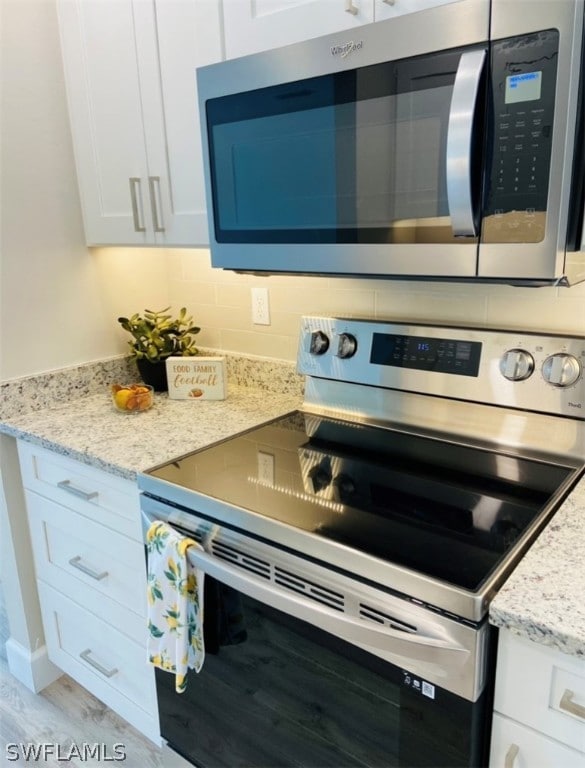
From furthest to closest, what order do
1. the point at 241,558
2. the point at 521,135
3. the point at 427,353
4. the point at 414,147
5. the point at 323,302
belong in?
the point at 323,302 → the point at 427,353 → the point at 241,558 → the point at 414,147 → the point at 521,135

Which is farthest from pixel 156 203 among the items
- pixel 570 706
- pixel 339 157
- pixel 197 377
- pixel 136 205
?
pixel 570 706

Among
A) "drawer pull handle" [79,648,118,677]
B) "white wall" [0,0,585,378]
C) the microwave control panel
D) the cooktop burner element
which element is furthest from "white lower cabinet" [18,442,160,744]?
the microwave control panel

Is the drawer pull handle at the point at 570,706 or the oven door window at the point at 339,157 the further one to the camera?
the oven door window at the point at 339,157

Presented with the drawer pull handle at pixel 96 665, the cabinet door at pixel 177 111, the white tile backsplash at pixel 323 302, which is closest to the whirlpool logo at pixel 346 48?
the cabinet door at pixel 177 111

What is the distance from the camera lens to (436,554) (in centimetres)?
89

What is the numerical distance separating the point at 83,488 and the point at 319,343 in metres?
0.71

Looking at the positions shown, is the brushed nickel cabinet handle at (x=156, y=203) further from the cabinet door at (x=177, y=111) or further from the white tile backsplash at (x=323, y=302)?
the white tile backsplash at (x=323, y=302)

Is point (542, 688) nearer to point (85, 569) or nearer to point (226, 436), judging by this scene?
point (226, 436)

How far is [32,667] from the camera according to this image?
6.00 feet

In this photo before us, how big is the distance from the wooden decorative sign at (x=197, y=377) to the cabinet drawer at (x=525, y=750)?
3.68 ft

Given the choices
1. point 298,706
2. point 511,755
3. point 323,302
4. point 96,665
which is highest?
point 323,302

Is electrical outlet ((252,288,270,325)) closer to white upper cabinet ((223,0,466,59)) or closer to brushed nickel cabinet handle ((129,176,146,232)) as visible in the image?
brushed nickel cabinet handle ((129,176,146,232))

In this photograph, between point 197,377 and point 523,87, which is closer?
point 523,87

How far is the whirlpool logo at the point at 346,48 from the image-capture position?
3.25ft
